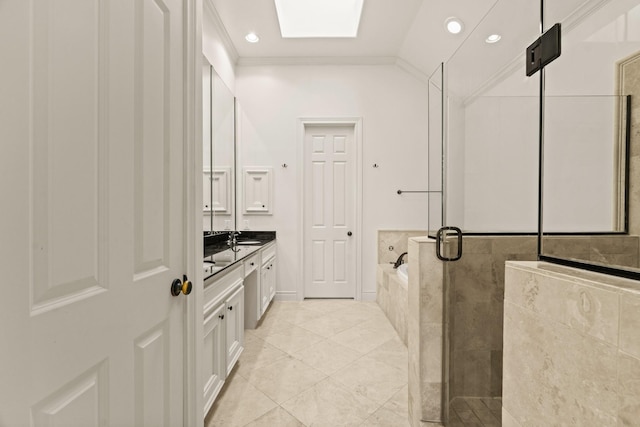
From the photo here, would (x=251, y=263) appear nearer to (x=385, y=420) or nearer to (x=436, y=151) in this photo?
(x=385, y=420)

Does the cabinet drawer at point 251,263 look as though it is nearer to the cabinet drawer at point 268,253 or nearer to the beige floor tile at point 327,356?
the cabinet drawer at point 268,253

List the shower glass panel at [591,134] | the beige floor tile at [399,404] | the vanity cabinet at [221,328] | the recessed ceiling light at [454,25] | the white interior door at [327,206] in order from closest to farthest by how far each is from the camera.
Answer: the shower glass panel at [591,134]
the vanity cabinet at [221,328]
the beige floor tile at [399,404]
the recessed ceiling light at [454,25]
the white interior door at [327,206]

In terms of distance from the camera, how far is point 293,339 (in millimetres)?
2635

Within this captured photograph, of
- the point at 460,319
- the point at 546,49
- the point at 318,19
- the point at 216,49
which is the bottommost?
the point at 460,319

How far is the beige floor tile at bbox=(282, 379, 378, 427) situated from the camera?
63.8 inches

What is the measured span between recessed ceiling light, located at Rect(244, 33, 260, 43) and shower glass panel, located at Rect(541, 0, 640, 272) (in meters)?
3.14

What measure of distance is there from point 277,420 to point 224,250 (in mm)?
1406

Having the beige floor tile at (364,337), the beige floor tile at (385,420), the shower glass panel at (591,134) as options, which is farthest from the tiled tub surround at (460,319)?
the beige floor tile at (364,337)

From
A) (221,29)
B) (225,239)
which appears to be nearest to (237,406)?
(225,239)

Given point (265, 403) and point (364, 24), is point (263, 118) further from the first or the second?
point (265, 403)

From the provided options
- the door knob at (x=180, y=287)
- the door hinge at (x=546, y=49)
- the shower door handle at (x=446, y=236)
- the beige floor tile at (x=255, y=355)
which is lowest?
the beige floor tile at (x=255, y=355)

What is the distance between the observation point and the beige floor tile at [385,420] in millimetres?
1594

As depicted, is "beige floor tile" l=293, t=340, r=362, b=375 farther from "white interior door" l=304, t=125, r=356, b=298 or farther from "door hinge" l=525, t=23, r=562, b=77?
"door hinge" l=525, t=23, r=562, b=77

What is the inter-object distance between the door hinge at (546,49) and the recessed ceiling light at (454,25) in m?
2.14
